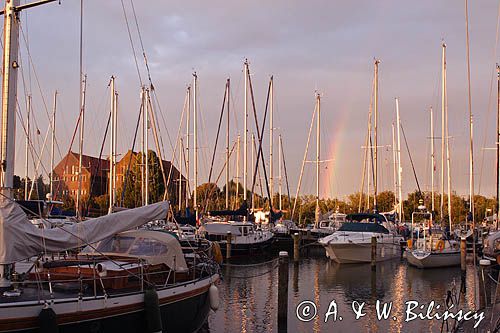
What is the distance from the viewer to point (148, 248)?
1566 cm

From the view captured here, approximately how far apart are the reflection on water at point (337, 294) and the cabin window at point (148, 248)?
13.5 feet

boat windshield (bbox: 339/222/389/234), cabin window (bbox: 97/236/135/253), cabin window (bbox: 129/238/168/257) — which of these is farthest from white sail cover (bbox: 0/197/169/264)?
boat windshield (bbox: 339/222/389/234)

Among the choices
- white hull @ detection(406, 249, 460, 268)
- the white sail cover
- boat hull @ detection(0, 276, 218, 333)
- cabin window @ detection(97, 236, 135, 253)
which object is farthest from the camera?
white hull @ detection(406, 249, 460, 268)

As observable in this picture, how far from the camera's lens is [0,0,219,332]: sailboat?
11.2 m

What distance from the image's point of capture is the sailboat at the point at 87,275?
11250mm

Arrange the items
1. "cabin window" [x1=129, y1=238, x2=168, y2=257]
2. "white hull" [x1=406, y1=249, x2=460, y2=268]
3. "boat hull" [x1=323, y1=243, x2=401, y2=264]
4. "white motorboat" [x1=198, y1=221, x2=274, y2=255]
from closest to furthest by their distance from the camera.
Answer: "cabin window" [x1=129, y1=238, x2=168, y2=257] → "white hull" [x1=406, y1=249, x2=460, y2=268] → "boat hull" [x1=323, y1=243, x2=401, y2=264] → "white motorboat" [x1=198, y1=221, x2=274, y2=255]

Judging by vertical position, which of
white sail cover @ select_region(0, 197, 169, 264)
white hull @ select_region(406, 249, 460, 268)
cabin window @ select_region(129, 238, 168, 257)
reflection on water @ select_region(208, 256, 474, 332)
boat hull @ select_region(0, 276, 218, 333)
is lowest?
reflection on water @ select_region(208, 256, 474, 332)

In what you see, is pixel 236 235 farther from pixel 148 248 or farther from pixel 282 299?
pixel 148 248

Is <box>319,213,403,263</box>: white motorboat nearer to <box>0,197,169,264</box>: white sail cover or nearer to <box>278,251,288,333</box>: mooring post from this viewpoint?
<box>278,251,288,333</box>: mooring post

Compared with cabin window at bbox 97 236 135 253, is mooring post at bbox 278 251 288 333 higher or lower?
lower

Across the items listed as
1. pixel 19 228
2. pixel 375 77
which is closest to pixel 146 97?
pixel 375 77

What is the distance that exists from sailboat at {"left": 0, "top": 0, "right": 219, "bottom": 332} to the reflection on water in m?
4.03

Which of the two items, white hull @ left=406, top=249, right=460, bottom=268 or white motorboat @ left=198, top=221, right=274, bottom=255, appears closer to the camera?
white hull @ left=406, top=249, right=460, bottom=268

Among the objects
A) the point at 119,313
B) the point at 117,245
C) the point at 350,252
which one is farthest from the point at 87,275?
the point at 350,252
